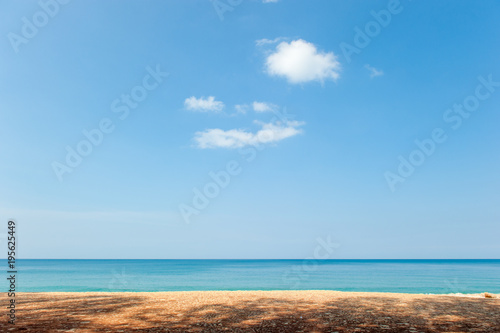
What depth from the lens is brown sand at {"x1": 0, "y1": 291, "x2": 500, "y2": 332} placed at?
308 inches

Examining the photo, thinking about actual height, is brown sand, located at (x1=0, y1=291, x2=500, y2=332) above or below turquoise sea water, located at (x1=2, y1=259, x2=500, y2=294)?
above

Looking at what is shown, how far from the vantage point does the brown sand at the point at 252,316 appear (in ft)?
25.7

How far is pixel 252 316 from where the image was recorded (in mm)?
9203

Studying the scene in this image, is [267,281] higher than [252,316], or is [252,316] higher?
[252,316]

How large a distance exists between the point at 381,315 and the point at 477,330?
235 centimetres

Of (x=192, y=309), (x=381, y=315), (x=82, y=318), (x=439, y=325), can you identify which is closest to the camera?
(x=439, y=325)

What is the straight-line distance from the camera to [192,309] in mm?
10164

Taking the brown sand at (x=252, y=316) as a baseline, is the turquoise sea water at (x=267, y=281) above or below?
below

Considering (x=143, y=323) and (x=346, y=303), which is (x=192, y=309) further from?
(x=346, y=303)

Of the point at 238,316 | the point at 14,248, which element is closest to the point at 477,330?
the point at 238,316

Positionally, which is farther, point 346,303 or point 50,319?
point 346,303

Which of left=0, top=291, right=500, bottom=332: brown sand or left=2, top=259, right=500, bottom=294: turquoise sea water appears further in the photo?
left=2, top=259, right=500, bottom=294: turquoise sea water

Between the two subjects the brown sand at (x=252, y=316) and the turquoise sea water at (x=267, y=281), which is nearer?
the brown sand at (x=252, y=316)

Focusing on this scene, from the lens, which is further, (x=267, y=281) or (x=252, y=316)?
(x=267, y=281)
